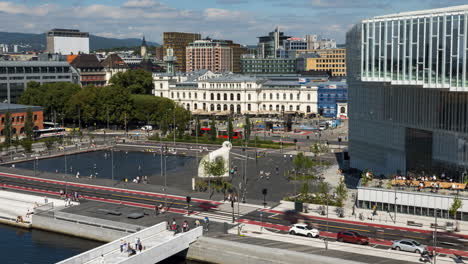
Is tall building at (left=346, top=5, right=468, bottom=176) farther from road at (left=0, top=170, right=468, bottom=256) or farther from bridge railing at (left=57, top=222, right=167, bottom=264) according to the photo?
bridge railing at (left=57, top=222, right=167, bottom=264)

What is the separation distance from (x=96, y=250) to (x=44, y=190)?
1098 inches

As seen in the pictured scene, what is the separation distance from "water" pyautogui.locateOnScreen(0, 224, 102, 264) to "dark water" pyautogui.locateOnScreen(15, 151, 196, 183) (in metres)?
24.3

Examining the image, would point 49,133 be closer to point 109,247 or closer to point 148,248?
point 109,247

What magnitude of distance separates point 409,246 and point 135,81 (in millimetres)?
128674

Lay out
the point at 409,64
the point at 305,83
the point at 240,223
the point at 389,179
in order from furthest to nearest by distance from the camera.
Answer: the point at 305,83
the point at 389,179
the point at 409,64
the point at 240,223

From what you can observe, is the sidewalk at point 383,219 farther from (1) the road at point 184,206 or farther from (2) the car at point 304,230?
(2) the car at point 304,230

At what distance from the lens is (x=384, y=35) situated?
2473 inches

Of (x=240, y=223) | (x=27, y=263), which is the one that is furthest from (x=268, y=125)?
(x=27, y=263)

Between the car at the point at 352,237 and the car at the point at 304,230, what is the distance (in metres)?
2.05

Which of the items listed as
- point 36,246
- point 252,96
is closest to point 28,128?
point 36,246

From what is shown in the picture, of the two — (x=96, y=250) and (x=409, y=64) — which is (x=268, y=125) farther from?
(x=96, y=250)

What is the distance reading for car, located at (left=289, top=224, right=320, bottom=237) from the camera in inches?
2013

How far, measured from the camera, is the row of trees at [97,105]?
447 feet

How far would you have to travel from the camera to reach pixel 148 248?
4747 cm
